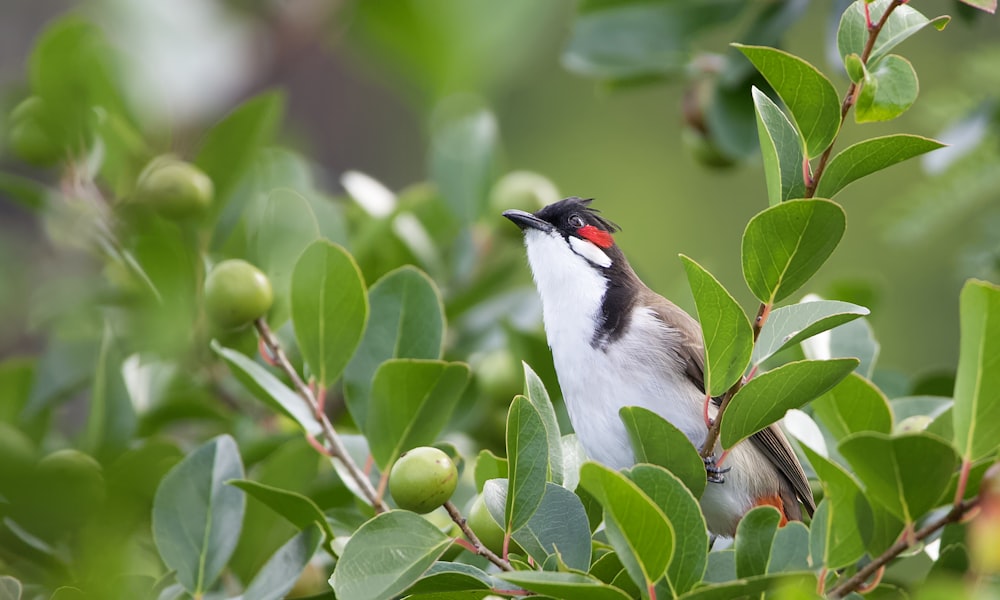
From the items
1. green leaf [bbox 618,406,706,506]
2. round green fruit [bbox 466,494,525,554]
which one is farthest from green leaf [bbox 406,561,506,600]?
green leaf [bbox 618,406,706,506]

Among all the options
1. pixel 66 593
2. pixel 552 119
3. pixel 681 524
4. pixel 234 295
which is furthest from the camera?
pixel 552 119

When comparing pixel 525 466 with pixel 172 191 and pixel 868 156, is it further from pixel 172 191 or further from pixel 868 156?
pixel 172 191

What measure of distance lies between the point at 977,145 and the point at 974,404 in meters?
1.44

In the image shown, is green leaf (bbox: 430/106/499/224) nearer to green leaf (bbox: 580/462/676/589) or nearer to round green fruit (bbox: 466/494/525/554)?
round green fruit (bbox: 466/494/525/554)

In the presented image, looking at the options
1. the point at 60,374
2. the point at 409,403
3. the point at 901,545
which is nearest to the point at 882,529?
the point at 901,545

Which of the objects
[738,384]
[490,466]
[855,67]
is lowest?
[490,466]

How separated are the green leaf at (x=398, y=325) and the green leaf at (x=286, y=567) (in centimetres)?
33

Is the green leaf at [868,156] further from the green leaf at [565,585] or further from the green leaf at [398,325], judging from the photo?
the green leaf at [398,325]

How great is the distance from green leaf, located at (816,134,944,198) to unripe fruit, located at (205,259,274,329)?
37.4 inches

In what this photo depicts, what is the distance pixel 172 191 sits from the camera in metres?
2.16

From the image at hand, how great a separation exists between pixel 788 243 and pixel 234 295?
0.94 meters

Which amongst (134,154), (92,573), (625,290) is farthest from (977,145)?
(92,573)

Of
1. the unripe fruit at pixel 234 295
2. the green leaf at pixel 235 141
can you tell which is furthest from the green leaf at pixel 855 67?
the green leaf at pixel 235 141

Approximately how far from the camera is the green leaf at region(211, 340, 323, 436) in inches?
70.9
